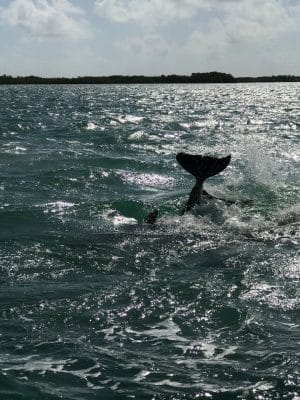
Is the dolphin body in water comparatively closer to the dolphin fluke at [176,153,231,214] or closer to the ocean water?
the dolphin fluke at [176,153,231,214]

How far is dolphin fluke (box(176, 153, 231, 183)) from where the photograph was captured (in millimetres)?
13398

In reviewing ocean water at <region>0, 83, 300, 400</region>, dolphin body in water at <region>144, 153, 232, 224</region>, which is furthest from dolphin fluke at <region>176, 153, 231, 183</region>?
ocean water at <region>0, 83, 300, 400</region>

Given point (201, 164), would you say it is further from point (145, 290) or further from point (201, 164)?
point (145, 290)

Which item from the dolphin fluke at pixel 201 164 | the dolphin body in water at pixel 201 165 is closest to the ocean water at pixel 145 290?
the dolphin body in water at pixel 201 165

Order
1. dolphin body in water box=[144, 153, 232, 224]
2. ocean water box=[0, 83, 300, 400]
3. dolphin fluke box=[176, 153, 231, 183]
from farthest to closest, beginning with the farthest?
1. dolphin fluke box=[176, 153, 231, 183]
2. dolphin body in water box=[144, 153, 232, 224]
3. ocean water box=[0, 83, 300, 400]

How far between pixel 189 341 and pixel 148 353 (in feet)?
1.74

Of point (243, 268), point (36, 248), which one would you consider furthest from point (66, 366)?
point (36, 248)

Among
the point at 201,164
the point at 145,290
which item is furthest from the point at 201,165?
the point at 145,290

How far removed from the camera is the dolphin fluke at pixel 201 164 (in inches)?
527

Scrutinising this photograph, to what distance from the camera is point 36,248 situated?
10.7 meters

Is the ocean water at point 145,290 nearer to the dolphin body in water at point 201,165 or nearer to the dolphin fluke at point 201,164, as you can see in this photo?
the dolphin body in water at point 201,165

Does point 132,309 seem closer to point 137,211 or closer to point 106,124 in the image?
point 137,211

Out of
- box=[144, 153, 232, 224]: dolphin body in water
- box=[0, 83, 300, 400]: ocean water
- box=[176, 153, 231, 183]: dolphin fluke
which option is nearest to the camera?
box=[0, 83, 300, 400]: ocean water

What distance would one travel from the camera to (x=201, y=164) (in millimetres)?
13469
